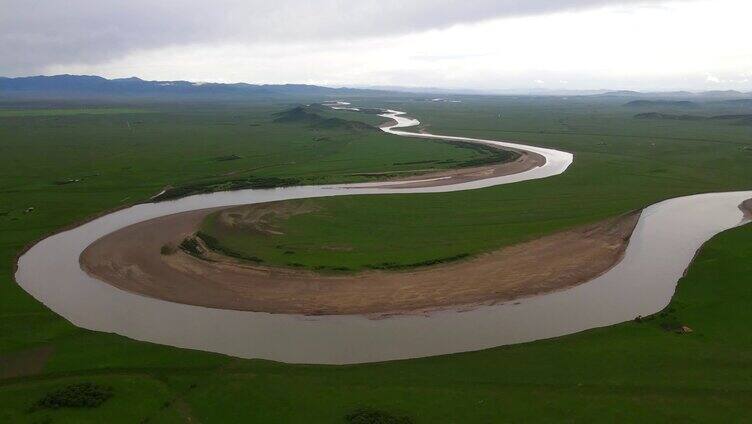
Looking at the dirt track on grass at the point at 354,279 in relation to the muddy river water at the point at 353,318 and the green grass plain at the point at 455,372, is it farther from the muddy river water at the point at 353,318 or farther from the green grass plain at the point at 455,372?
the green grass plain at the point at 455,372

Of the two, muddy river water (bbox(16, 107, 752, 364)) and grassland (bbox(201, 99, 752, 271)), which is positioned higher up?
grassland (bbox(201, 99, 752, 271))

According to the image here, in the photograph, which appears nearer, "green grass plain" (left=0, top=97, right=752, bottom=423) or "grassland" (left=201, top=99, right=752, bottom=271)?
"green grass plain" (left=0, top=97, right=752, bottom=423)

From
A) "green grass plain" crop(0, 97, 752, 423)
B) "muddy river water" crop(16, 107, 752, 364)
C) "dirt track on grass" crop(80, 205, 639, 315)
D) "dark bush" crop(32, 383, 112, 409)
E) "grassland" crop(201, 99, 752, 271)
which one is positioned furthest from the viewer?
"grassland" crop(201, 99, 752, 271)

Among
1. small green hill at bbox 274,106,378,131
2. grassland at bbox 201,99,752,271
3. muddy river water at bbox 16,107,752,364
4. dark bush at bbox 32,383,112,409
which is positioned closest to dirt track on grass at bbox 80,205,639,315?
muddy river water at bbox 16,107,752,364

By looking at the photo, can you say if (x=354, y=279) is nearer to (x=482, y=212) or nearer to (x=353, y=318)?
(x=353, y=318)

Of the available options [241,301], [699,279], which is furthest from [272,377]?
[699,279]

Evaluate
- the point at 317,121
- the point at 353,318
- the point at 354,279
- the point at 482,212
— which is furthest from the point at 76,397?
the point at 317,121

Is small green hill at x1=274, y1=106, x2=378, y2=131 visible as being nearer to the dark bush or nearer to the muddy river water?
the muddy river water
